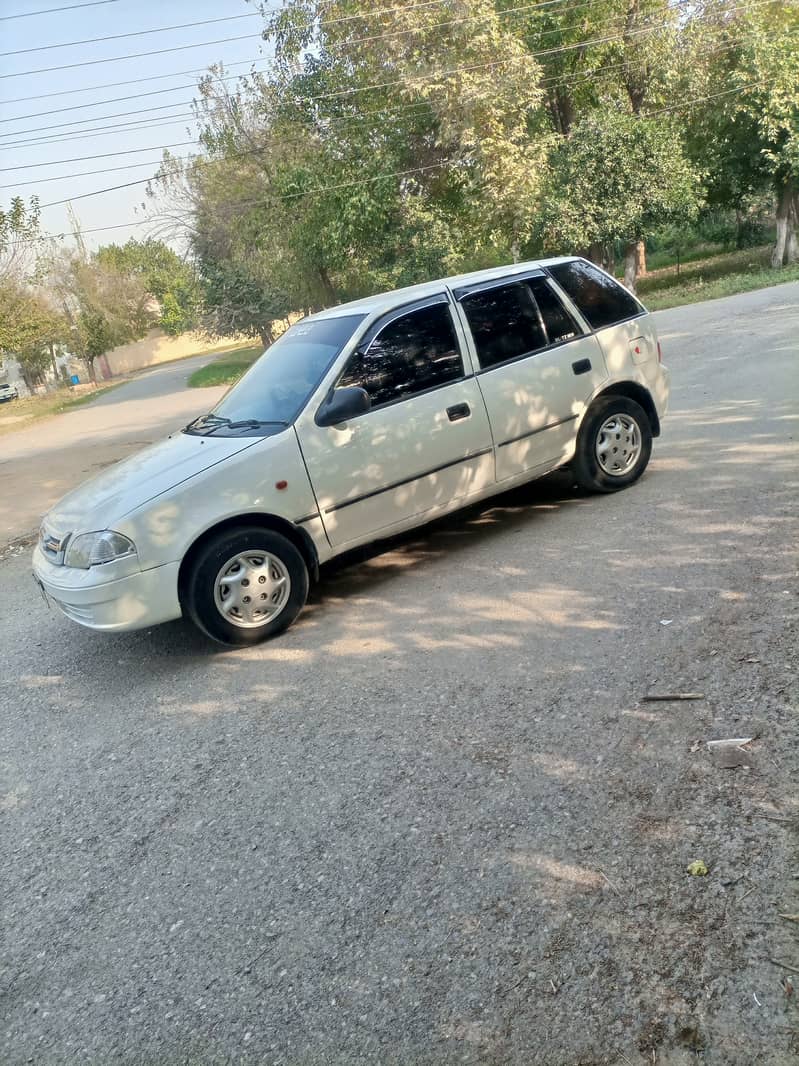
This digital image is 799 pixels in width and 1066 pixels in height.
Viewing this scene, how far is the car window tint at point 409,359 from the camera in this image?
584cm

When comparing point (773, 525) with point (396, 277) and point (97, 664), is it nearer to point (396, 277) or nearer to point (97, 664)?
point (97, 664)

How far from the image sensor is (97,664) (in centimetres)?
579

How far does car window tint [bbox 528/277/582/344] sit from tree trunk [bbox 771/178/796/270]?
2587cm

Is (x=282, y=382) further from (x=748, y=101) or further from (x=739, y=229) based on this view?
(x=739, y=229)

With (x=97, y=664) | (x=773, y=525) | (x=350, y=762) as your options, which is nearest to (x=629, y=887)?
(x=350, y=762)

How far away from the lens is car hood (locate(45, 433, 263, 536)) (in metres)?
5.25

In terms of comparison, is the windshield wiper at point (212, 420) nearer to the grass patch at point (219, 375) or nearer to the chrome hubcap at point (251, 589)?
the chrome hubcap at point (251, 589)

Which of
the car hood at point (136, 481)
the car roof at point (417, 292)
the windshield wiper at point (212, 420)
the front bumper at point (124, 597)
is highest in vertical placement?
the car roof at point (417, 292)

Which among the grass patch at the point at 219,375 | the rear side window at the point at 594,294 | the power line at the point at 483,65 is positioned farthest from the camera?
the grass patch at the point at 219,375

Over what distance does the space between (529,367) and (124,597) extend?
10.7 ft

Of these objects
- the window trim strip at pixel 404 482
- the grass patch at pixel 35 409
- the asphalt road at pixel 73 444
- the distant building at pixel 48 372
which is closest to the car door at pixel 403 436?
the window trim strip at pixel 404 482

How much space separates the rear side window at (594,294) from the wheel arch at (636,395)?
48 cm

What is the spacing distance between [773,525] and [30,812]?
15.4 ft

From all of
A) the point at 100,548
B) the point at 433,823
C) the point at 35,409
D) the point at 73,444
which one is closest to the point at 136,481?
the point at 100,548
